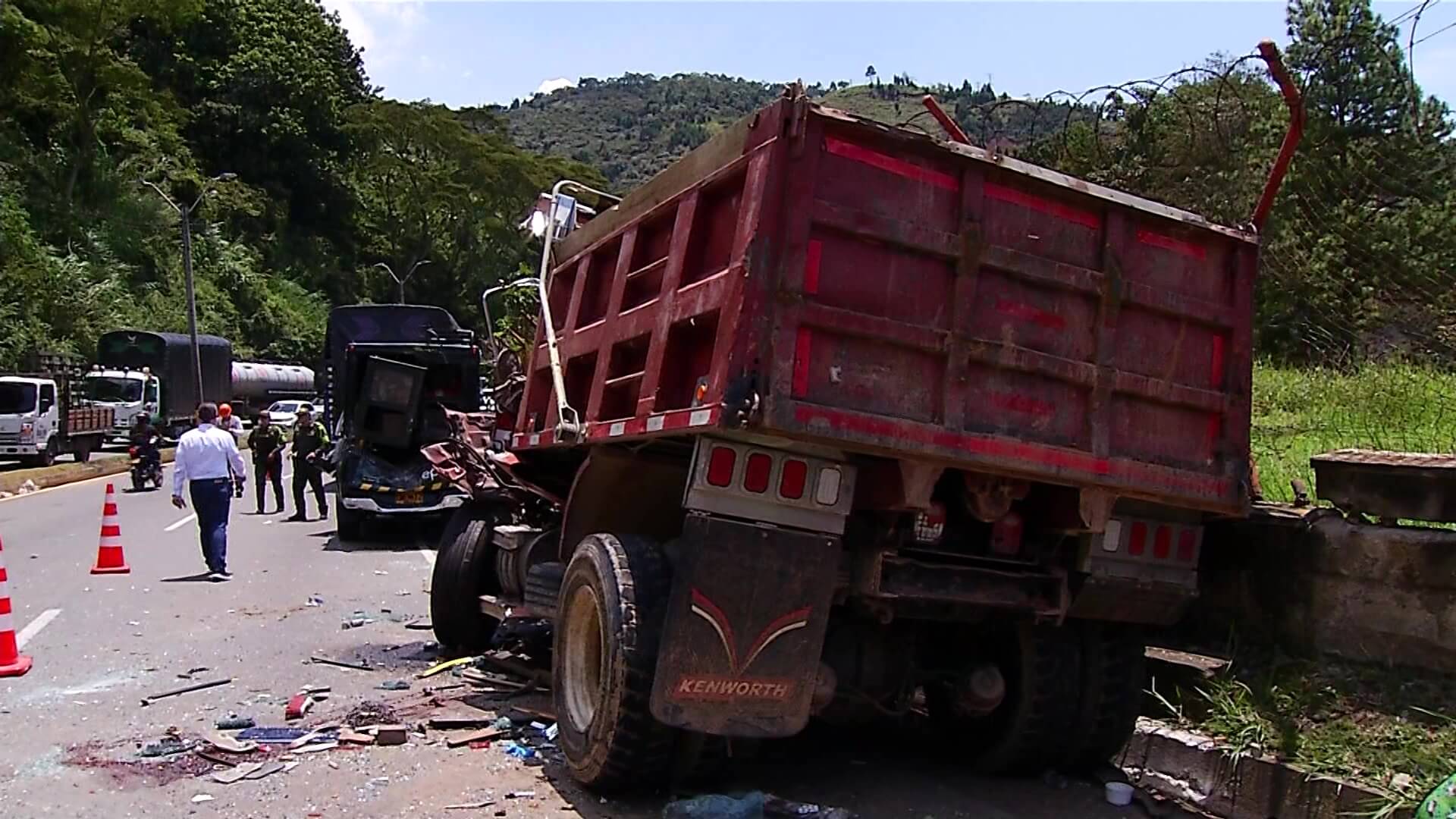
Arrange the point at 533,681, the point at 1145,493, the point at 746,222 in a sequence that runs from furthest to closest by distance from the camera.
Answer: the point at 533,681, the point at 1145,493, the point at 746,222

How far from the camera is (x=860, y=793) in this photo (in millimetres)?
5652

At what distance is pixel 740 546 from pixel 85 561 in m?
11.0

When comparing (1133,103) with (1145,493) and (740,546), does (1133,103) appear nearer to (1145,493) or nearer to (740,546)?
(1145,493)

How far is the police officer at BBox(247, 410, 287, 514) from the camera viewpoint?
1941 centimetres

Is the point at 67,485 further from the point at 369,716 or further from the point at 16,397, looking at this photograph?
the point at 369,716

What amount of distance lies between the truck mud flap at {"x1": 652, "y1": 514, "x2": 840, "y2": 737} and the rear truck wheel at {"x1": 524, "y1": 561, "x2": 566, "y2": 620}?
1698mm

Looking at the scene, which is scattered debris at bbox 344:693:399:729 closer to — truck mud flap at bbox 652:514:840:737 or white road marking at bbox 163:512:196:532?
truck mud flap at bbox 652:514:840:737

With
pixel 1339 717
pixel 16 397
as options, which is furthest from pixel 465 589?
pixel 16 397

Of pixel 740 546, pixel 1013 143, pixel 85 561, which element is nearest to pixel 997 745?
pixel 740 546

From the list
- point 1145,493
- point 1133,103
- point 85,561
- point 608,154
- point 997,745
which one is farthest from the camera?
point 608,154

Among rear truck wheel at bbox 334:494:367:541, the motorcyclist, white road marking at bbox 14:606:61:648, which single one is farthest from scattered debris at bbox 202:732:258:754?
the motorcyclist

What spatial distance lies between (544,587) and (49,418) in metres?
24.8

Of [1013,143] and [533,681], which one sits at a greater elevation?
[1013,143]

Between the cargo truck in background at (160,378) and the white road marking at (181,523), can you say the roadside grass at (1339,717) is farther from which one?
the cargo truck in background at (160,378)
